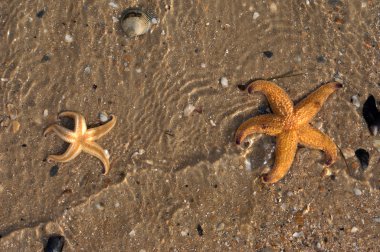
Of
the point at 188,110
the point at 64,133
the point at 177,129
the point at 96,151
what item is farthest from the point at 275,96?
the point at 64,133

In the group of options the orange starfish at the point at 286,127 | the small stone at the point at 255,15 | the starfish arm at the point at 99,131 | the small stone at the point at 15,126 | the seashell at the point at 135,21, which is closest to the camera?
the orange starfish at the point at 286,127

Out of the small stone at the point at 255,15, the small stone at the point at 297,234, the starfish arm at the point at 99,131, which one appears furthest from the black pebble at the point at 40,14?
the small stone at the point at 297,234

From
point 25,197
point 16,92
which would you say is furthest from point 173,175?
point 16,92

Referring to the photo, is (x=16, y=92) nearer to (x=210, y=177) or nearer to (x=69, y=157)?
(x=69, y=157)

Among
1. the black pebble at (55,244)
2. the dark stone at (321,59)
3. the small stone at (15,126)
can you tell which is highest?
the small stone at (15,126)

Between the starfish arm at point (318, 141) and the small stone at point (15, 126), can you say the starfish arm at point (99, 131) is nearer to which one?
the small stone at point (15, 126)

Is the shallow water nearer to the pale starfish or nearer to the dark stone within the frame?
the dark stone
